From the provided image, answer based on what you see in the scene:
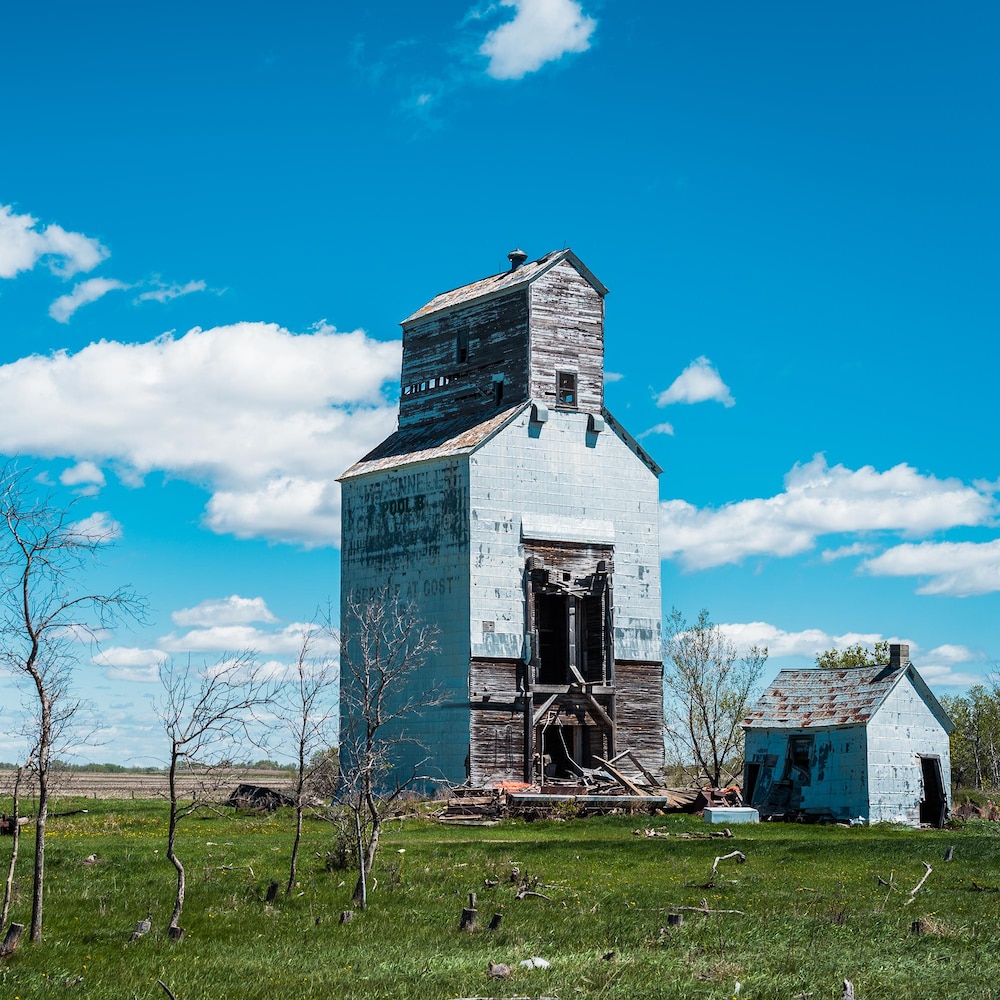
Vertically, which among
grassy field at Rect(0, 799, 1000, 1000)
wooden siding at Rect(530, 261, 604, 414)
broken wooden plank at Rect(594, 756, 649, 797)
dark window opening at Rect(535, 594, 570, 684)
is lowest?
grassy field at Rect(0, 799, 1000, 1000)

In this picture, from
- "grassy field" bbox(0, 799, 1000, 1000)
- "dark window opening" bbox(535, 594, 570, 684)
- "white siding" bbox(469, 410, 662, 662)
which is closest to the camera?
"grassy field" bbox(0, 799, 1000, 1000)

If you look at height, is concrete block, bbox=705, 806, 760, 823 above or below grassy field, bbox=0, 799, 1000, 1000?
above

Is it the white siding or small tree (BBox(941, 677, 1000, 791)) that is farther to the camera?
small tree (BBox(941, 677, 1000, 791))

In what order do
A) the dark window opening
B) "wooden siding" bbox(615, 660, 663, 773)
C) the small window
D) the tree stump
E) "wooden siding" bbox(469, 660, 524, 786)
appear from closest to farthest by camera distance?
the tree stump < "wooden siding" bbox(469, 660, 524, 786) < "wooden siding" bbox(615, 660, 663, 773) < the small window < the dark window opening

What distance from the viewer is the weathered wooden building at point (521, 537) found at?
150 feet

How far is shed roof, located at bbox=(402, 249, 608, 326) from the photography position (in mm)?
49938

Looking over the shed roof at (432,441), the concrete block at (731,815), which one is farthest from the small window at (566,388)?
the concrete block at (731,815)

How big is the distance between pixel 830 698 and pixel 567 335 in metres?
16.7

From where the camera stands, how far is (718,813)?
42.6m

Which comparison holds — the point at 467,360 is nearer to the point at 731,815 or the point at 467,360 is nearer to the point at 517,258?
the point at 517,258

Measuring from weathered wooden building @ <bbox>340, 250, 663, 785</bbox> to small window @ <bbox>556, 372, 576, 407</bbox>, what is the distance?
6 centimetres

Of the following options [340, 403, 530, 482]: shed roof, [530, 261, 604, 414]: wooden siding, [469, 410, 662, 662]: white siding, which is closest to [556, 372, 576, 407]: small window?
[530, 261, 604, 414]: wooden siding

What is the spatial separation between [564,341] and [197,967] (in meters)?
34.8

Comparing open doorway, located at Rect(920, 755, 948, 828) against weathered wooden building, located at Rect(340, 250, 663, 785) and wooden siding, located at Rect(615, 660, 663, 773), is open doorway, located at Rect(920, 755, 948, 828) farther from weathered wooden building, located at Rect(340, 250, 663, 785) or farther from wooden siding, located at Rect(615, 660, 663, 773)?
weathered wooden building, located at Rect(340, 250, 663, 785)
